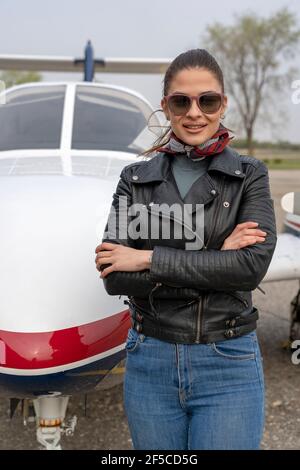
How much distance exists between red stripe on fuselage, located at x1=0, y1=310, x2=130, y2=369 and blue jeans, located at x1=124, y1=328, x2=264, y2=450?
0.47 m

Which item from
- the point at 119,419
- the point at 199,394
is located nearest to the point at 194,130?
the point at 199,394

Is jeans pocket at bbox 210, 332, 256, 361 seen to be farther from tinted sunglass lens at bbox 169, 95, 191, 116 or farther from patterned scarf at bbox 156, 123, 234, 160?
tinted sunglass lens at bbox 169, 95, 191, 116

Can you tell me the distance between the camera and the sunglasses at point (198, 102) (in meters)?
1.77

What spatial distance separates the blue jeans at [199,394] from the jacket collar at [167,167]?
51cm

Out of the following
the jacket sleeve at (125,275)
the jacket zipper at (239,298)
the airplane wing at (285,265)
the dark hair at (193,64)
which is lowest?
the airplane wing at (285,265)

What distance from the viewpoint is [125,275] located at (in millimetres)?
1744

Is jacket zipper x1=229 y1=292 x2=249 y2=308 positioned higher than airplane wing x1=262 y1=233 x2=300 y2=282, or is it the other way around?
jacket zipper x1=229 y1=292 x2=249 y2=308

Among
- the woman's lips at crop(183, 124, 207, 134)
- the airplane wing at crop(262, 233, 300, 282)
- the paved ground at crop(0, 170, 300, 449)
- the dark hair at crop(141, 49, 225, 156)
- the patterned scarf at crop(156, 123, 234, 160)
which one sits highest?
the dark hair at crop(141, 49, 225, 156)

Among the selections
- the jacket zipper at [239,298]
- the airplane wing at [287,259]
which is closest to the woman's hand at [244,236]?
the jacket zipper at [239,298]

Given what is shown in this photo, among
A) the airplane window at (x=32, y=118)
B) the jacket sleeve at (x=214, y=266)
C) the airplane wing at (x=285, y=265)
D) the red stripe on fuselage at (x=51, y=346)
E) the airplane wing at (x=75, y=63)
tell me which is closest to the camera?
the jacket sleeve at (x=214, y=266)

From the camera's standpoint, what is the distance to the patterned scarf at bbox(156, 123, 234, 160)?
5.88ft

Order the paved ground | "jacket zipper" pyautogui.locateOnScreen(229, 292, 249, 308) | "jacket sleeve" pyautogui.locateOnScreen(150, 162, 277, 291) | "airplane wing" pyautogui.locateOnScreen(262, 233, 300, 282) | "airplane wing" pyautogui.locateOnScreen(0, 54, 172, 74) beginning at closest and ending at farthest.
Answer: "jacket sleeve" pyautogui.locateOnScreen(150, 162, 277, 291) < "jacket zipper" pyautogui.locateOnScreen(229, 292, 249, 308) < the paved ground < "airplane wing" pyautogui.locateOnScreen(262, 233, 300, 282) < "airplane wing" pyautogui.locateOnScreen(0, 54, 172, 74)

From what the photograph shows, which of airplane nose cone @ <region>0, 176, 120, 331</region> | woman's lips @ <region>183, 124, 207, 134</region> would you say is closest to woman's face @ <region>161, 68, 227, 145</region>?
woman's lips @ <region>183, 124, 207, 134</region>

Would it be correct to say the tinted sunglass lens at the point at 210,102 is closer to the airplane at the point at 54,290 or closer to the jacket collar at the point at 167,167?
the jacket collar at the point at 167,167
